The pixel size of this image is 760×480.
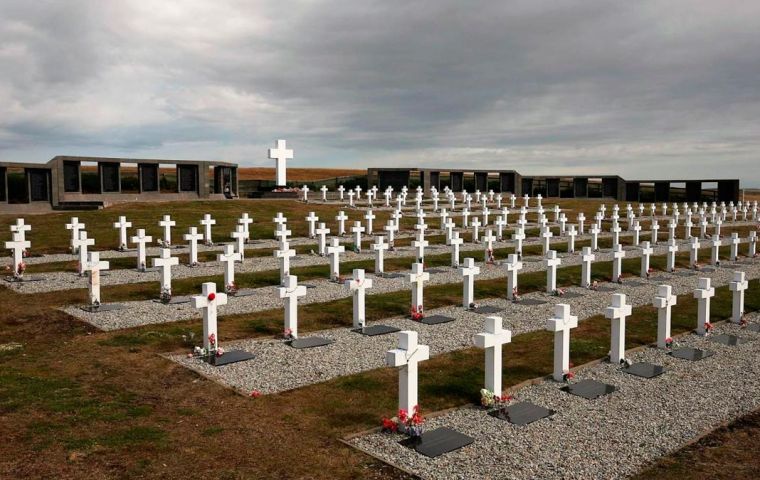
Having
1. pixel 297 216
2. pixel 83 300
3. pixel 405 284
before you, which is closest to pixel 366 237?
pixel 297 216

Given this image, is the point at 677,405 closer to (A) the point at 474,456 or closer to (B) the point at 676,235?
(A) the point at 474,456

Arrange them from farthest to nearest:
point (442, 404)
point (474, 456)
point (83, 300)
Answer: point (83, 300) < point (442, 404) < point (474, 456)

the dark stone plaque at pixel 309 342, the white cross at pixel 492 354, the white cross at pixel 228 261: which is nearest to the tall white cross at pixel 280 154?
the white cross at pixel 228 261

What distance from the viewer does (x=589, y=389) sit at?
9.60 meters

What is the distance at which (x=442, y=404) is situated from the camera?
8.91 meters

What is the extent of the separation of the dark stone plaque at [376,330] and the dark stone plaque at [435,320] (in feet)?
3.43

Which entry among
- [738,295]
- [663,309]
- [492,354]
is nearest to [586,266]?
[738,295]

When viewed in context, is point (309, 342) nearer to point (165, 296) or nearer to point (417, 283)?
point (417, 283)

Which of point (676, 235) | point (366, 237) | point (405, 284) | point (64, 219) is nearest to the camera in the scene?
point (405, 284)

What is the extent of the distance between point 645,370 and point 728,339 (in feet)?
11.2

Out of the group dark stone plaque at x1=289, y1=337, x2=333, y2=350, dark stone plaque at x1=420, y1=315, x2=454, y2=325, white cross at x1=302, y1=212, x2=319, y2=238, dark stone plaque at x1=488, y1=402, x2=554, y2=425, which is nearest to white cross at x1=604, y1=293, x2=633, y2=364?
dark stone plaque at x1=488, y1=402, x2=554, y2=425

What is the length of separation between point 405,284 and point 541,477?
12.1 meters

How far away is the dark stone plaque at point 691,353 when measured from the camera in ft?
37.5

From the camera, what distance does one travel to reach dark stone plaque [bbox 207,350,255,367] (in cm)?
1062
